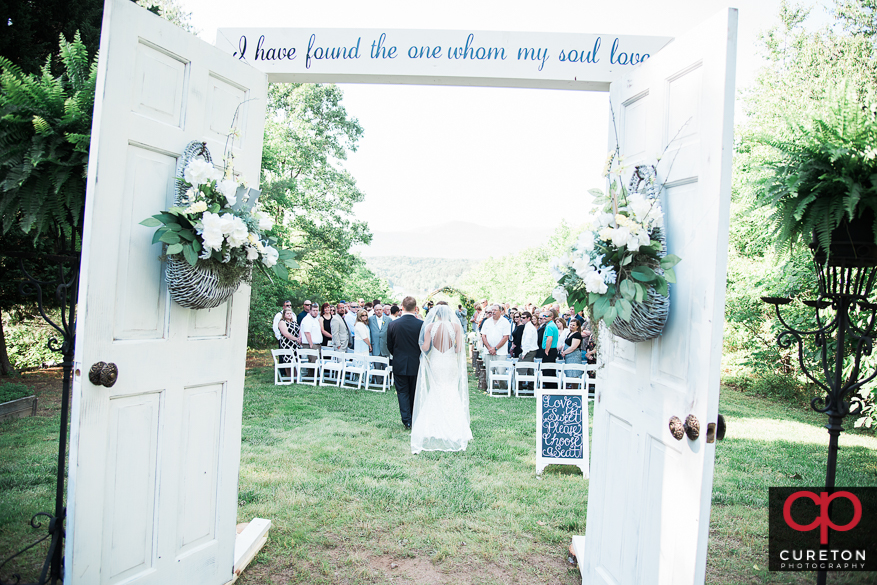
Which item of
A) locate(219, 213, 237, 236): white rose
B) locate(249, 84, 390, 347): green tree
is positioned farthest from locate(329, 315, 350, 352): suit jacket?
locate(219, 213, 237, 236): white rose

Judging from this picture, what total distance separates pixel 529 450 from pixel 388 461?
2084 mm

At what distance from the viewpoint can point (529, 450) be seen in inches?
297

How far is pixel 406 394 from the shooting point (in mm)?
8773

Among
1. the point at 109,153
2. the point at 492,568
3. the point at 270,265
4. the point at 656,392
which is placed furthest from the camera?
the point at 492,568

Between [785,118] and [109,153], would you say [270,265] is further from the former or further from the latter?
[785,118]

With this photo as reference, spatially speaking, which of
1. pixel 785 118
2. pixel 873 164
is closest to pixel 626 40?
pixel 785 118

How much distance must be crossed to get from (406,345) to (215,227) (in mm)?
5941

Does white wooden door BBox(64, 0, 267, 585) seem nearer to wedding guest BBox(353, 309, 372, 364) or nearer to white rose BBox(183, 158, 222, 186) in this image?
white rose BBox(183, 158, 222, 186)

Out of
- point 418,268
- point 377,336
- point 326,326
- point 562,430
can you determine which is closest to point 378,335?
point 377,336

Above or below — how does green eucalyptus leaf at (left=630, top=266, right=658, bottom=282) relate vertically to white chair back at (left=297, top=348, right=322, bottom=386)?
above

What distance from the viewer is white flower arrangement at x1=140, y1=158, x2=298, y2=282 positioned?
282 centimetres

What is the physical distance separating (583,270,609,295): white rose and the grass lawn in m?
2.47

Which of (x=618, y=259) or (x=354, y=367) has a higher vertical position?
(x=618, y=259)

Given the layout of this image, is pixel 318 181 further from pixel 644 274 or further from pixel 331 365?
pixel 644 274
